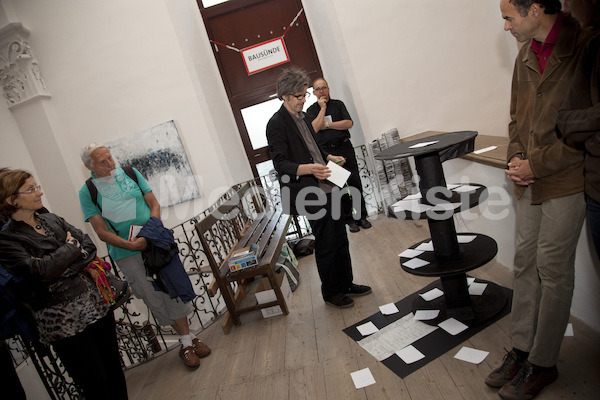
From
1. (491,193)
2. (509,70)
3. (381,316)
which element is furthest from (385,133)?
(381,316)

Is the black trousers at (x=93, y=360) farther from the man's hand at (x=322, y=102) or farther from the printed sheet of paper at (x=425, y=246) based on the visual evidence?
the man's hand at (x=322, y=102)

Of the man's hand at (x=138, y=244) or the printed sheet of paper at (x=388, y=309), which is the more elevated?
the man's hand at (x=138, y=244)

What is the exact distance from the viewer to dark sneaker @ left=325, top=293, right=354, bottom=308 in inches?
124

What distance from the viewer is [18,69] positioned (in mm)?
5121

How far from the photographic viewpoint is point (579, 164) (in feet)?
5.10

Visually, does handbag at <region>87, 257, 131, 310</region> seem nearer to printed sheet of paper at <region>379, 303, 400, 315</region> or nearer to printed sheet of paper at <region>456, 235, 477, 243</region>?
printed sheet of paper at <region>379, 303, 400, 315</region>

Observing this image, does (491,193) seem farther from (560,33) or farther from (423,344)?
(560,33)

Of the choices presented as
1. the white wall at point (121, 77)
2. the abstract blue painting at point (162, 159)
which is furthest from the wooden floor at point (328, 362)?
the white wall at point (121, 77)

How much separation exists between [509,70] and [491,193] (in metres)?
2.88

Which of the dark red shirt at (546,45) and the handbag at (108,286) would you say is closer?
the dark red shirt at (546,45)

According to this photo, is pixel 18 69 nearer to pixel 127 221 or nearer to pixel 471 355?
pixel 127 221

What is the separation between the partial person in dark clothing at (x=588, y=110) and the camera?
1.35m

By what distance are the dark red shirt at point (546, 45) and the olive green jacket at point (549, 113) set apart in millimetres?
21

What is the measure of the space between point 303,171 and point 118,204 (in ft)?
4.36
